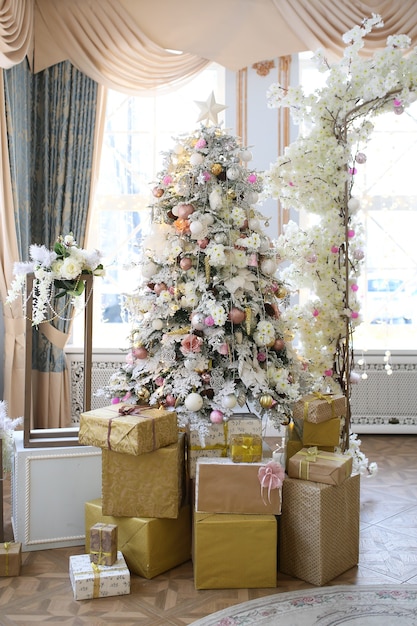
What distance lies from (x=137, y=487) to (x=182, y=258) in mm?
1211

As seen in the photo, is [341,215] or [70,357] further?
[70,357]

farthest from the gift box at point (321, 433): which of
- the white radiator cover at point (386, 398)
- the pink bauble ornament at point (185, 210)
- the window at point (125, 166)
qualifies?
the window at point (125, 166)

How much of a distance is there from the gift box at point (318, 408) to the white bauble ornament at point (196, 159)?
53.4 inches

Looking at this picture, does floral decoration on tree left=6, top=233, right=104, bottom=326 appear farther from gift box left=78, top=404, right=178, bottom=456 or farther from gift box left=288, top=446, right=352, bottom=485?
gift box left=288, top=446, right=352, bottom=485

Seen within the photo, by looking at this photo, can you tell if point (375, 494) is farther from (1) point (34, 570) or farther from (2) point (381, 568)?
(1) point (34, 570)

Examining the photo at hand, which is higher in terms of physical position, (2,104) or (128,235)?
(2,104)

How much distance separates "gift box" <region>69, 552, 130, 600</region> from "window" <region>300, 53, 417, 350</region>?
3.76 meters

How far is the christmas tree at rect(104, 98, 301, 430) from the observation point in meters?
3.57

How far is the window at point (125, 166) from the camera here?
6188 millimetres

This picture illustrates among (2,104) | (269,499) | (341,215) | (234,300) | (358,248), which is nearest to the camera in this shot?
(269,499)

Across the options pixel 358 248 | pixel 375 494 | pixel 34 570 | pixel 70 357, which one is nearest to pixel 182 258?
pixel 358 248

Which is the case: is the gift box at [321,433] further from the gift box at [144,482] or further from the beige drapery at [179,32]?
the beige drapery at [179,32]

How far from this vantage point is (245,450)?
321cm

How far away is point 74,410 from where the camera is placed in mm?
5863
